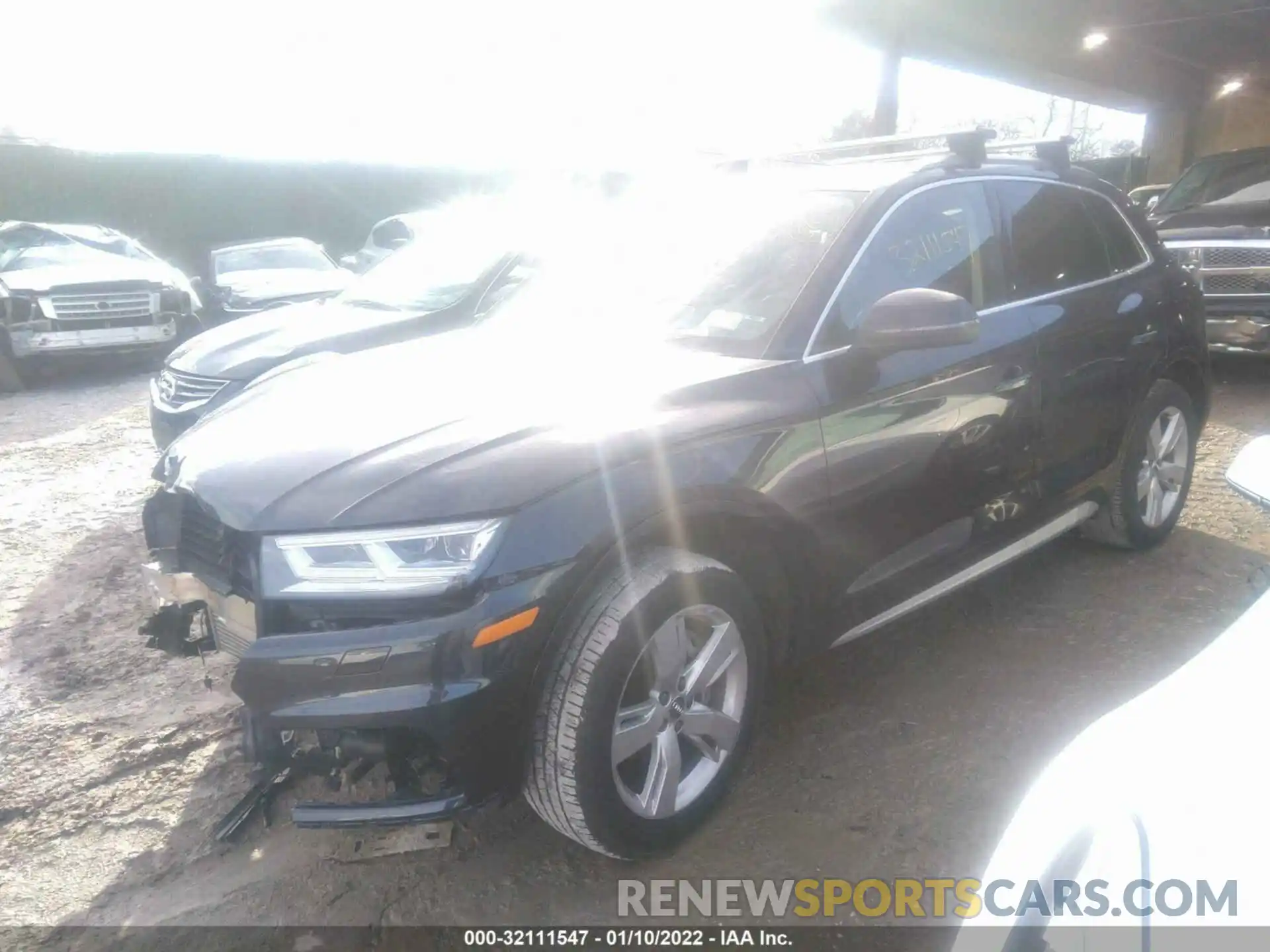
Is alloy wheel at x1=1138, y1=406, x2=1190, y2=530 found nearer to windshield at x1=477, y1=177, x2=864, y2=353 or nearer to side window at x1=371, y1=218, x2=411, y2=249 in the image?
windshield at x1=477, y1=177, x2=864, y2=353

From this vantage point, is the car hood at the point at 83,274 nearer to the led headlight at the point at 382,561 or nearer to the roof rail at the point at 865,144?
the roof rail at the point at 865,144

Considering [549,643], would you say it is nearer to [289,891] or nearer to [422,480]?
[422,480]

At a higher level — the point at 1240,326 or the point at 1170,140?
the point at 1170,140

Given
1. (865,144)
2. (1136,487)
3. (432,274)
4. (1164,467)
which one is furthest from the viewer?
(432,274)

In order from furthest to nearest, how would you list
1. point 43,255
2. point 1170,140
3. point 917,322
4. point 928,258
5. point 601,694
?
point 1170,140, point 43,255, point 928,258, point 917,322, point 601,694

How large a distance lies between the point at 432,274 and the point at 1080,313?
3.62 meters

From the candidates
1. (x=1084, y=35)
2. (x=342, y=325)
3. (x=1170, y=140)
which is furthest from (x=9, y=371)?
(x=1170, y=140)

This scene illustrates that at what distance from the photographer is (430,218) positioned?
13.1m

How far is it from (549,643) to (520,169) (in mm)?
22393

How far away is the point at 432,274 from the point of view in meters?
5.64

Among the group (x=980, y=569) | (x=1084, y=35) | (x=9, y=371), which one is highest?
(x=1084, y=35)

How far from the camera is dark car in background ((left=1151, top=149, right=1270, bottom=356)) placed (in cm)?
692

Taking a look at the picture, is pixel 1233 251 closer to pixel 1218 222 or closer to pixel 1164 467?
pixel 1218 222

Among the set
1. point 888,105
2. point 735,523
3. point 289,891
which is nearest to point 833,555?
point 735,523
